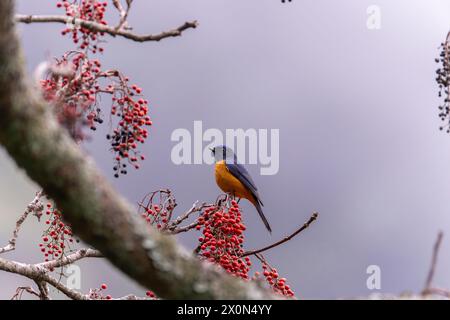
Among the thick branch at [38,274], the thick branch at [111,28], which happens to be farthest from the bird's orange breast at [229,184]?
the thick branch at [111,28]

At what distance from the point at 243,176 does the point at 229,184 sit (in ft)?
0.67

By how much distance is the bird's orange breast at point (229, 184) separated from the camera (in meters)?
8.16

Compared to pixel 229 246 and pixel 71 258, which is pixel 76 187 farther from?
pixel 71 258

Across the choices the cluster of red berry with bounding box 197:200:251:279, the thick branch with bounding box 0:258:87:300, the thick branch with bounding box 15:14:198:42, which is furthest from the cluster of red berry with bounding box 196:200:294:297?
the thick branch with bounding box 15:14:198:42

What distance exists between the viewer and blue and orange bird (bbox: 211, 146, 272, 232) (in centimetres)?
813

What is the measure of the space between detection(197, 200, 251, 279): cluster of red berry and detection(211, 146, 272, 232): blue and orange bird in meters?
2.30

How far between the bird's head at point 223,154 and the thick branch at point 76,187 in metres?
6.27

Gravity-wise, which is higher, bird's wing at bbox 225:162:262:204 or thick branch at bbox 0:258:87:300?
bird's wing at bbox 225:162:262:204

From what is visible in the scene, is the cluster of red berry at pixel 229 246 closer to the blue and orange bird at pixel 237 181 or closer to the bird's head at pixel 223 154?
the blue and orange bird at pixel 237 181

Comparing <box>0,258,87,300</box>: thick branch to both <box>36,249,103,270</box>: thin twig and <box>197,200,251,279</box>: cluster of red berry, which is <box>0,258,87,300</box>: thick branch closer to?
<box>36,249,103,270</box>: thin twig

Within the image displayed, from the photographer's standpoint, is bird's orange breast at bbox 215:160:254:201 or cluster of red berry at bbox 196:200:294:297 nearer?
cluster of red berry at bbox 196:200:294:297

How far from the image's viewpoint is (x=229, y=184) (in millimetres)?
8227

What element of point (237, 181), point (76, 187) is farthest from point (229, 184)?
point (76, 187)
